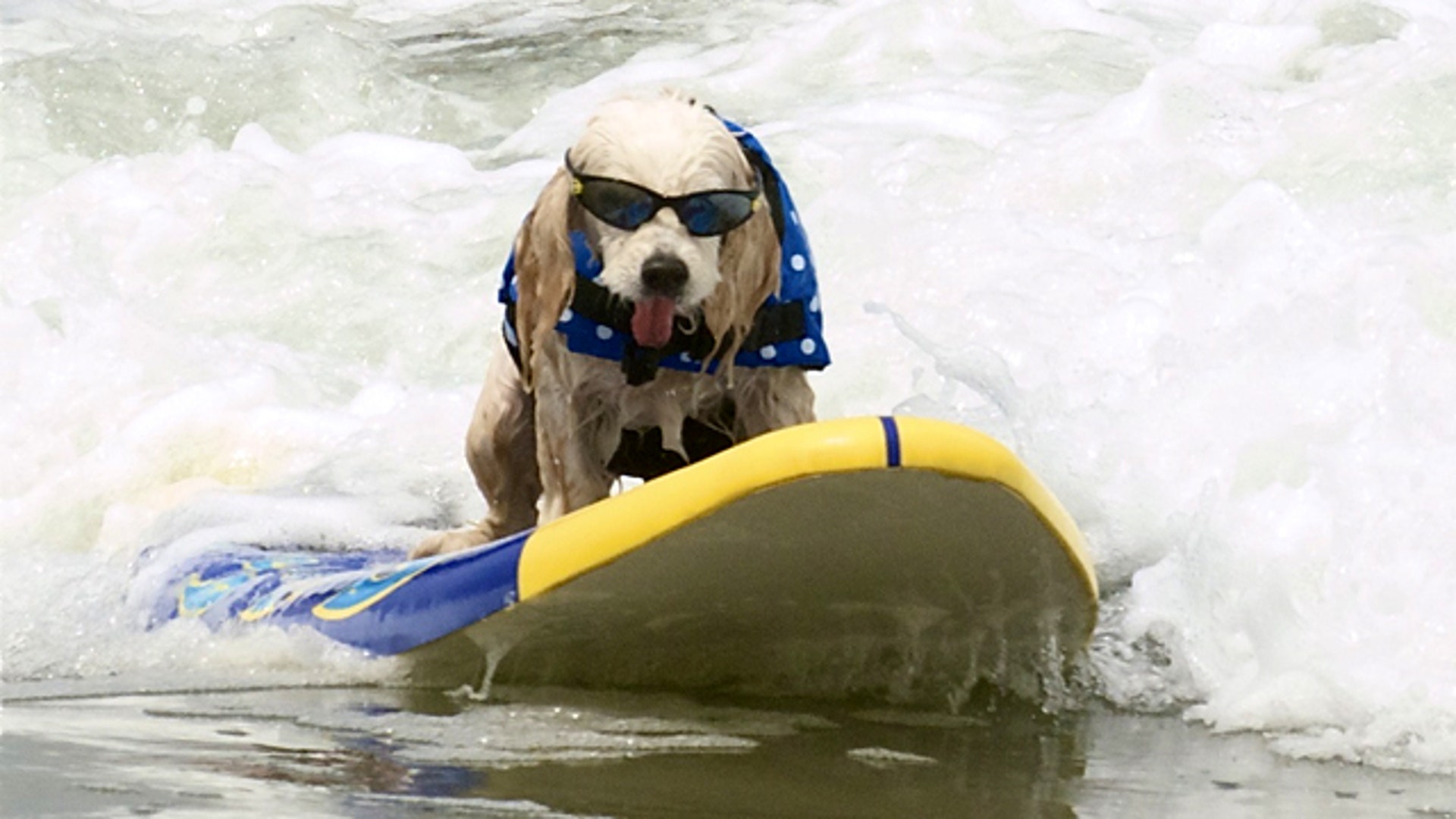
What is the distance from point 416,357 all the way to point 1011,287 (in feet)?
7.46

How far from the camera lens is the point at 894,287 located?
20.2 feet

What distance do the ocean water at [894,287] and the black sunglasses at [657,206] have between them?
0.80 m

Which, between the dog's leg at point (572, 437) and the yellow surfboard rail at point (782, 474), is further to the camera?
the dog's leg at point (572, 437)

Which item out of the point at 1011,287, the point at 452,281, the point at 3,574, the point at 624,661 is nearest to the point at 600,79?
the point at 452,281

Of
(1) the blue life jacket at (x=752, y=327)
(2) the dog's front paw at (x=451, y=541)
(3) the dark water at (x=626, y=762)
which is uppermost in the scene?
(1) the blue life jacket at (x=752, y=327)

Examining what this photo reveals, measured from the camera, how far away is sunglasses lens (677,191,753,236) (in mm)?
3391

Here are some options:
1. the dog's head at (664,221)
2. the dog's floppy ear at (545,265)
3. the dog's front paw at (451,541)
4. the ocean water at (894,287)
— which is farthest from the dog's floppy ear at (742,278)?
the dog's front paw at (451,541)

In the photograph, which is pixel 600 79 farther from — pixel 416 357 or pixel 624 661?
pixel 624 661

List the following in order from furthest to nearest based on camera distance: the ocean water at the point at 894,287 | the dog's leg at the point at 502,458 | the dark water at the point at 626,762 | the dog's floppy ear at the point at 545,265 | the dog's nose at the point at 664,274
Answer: the dog's leg at the point at 502,458, the ocean water at the point at 894,287, the dog's floppy ear at the point at 545,265, the dog's nose at the point at 664,274, the dark water at the point at 626,762

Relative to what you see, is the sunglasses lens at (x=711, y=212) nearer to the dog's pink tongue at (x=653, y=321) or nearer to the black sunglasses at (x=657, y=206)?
the black sunglasses at (x=657, y=206)

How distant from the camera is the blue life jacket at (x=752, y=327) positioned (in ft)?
11.6

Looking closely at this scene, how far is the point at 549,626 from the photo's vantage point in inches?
126

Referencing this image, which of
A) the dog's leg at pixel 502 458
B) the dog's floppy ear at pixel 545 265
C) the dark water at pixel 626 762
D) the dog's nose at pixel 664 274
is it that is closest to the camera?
the dark water at pixel 626 762

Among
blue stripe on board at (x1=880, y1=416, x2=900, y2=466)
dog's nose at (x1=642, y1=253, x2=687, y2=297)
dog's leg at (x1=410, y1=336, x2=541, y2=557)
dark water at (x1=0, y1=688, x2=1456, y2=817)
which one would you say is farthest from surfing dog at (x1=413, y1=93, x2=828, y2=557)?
blue stripe on board at (x1=880, y1=416, x2=900, y2=466)
